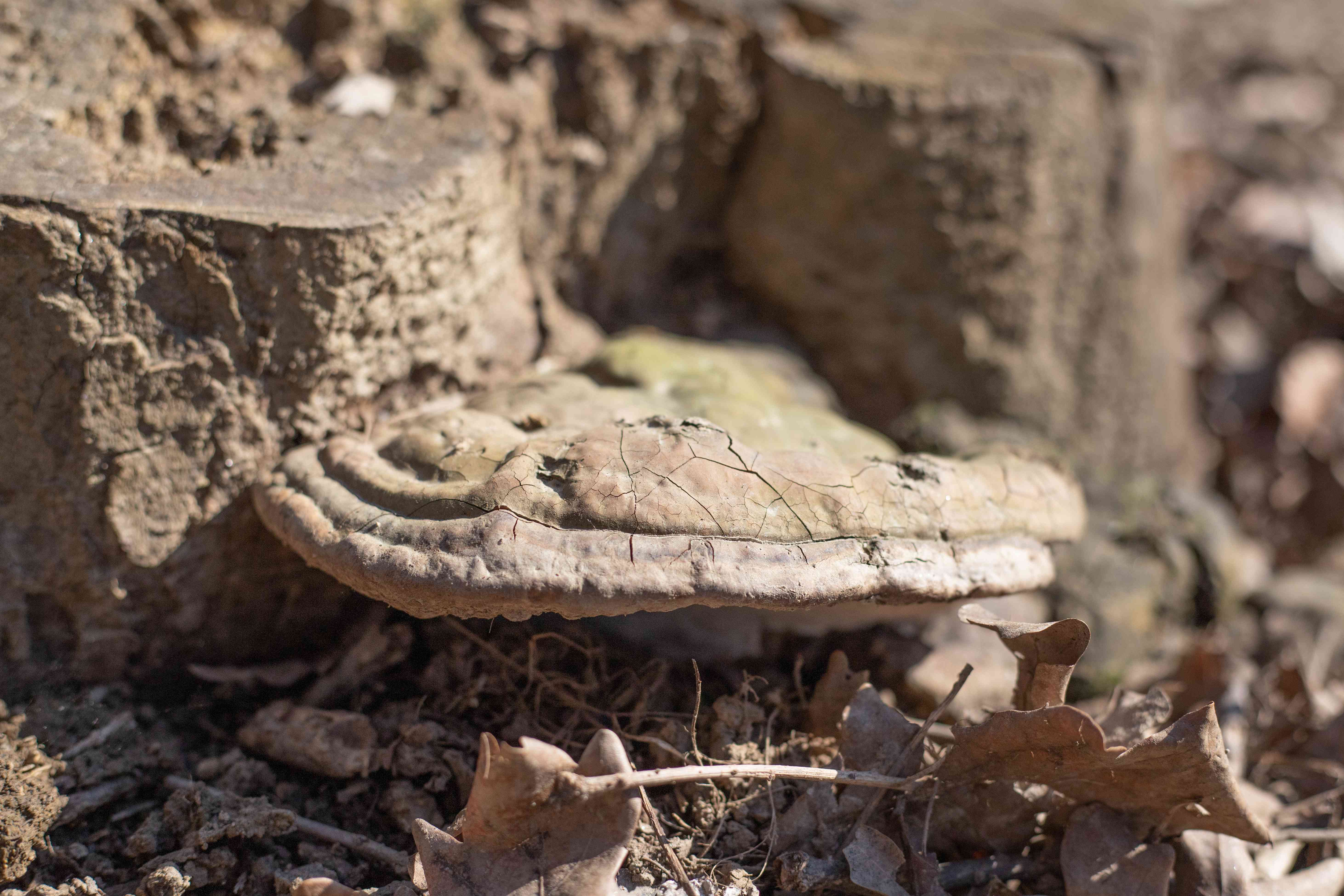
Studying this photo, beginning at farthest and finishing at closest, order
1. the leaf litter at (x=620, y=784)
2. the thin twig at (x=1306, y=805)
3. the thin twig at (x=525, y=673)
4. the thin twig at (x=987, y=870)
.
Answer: the thin twig at (x=1306, y=805) → the thin twig at (x=525, y=673) → the thin twig at (x=987, y=870) → the leaf litter at (x=620, y=784)

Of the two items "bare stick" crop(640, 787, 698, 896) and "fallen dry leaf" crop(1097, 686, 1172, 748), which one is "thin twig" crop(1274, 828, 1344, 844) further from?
"bare stick" crop(640, 787, 698, 896)

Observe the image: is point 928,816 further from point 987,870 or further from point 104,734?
point 104,734

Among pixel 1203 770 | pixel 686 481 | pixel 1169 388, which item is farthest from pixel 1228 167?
pixel 686 481

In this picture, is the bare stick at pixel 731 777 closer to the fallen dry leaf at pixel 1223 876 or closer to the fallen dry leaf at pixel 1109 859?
the fallen dry leaf at pixel 1109 859

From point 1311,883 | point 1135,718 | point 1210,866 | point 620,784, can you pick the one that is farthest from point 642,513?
point 1311,883

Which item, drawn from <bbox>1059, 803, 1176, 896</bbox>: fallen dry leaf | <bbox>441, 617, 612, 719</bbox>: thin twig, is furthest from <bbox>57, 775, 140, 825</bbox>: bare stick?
<bbox>1059, 803, 1176, 896</bbox>: fallen dry leaf

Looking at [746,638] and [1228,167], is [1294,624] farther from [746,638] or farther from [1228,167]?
[1228,167]

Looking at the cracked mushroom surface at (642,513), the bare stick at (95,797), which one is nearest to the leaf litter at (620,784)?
the bare stick at (95,797)
